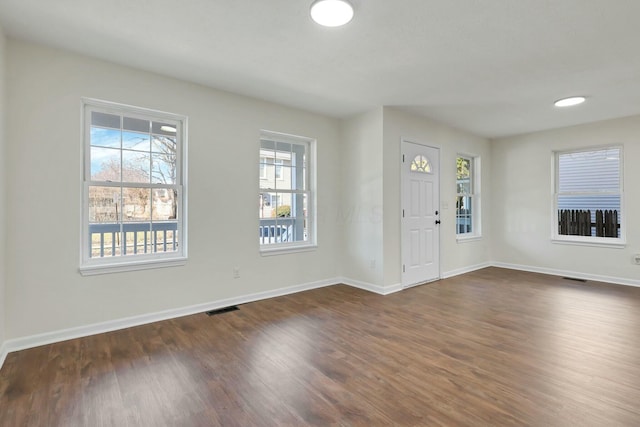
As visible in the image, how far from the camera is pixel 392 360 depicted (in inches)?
92.4

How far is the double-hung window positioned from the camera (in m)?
5.70

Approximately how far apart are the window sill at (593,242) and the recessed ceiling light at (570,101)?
2325 mm

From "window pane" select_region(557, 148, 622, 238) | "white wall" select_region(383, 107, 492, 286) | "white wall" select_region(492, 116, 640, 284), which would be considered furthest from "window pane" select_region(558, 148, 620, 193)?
→ "white wall" select_region(383, 107, 492, 286)

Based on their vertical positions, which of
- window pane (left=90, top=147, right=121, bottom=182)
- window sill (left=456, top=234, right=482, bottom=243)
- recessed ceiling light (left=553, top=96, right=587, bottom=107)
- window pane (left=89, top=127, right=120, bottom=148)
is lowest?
window sill (left=456, top=234, right=482, bottom=243)

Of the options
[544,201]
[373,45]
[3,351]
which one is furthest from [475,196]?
[3,351]

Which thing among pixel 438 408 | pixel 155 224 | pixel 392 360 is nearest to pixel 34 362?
pixel 155 224

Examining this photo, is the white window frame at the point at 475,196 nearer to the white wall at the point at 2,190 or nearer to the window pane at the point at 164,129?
the window pane at the point at 164,129

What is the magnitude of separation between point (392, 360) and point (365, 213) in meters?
2.38

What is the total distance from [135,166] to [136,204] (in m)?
0.39

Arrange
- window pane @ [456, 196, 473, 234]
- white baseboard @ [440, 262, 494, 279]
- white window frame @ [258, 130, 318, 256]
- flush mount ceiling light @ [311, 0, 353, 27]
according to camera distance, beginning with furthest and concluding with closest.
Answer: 1. window pane @ [456, 196, 473, 234]
2. white baseboard @ [440, 262, 494, 279]
3. white window frame @ [258, 130, 318, 256]
4. flush mount ceiling light @ [311, 0, 353, 27]

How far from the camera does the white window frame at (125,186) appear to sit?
2.85 m

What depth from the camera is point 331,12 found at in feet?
6.98

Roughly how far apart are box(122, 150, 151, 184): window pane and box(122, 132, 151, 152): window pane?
51 mm

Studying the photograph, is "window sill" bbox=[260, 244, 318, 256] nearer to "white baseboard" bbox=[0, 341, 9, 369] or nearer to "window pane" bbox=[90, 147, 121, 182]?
"window pane" bbox=[90, 147, 121, 182]
